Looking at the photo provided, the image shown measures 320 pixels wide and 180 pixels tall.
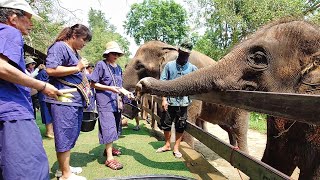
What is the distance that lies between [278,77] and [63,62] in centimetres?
236

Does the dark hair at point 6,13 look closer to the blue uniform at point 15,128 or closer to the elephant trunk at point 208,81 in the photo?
the blue uniform at point 15,128

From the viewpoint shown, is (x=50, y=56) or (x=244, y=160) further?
(x=50, y=56)

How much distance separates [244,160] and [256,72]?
2.76 feet

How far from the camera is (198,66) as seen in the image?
6406 millimetres

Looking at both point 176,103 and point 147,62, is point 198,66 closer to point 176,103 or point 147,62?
point 176,103

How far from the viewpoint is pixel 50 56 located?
348cm

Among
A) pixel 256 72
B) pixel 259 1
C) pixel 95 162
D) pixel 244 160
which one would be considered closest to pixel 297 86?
pixel 256 72

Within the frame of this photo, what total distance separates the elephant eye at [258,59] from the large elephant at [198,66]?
87.9 inches

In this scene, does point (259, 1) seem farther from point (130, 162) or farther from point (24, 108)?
point (24, 108)

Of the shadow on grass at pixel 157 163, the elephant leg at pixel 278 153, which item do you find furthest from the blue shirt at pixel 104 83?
the elephant leg at pixel 278 153

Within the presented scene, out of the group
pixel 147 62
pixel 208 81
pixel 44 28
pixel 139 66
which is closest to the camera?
pixel 208 81

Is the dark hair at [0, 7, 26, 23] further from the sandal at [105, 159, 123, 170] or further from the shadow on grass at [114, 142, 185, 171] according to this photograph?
the shadow on grass at [114, 142, 185, 171]

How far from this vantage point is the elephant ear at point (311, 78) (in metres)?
2.47

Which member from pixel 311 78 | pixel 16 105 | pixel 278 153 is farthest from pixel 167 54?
pixel 16 105
